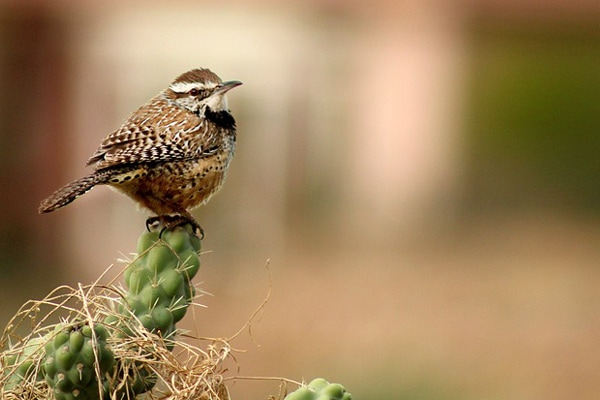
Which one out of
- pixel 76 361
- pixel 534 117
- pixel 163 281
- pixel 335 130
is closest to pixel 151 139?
pixel 163 281

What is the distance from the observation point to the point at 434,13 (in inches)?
834

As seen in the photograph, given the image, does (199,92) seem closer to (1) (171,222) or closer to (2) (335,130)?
(1) (171,222)

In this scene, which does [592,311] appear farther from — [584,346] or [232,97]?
[232,97]

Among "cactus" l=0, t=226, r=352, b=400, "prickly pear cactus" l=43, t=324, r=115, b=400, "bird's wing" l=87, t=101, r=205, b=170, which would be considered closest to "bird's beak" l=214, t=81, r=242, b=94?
"bird's wing" l=87, t=101, r=205, b=170

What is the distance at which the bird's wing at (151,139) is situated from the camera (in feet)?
16.1

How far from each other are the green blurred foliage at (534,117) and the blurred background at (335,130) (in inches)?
1.2

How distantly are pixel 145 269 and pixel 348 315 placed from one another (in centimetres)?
1142

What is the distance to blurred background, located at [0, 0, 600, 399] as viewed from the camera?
19.3 metres

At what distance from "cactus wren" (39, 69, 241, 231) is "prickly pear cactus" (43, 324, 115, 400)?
1069mm

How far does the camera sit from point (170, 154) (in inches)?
199

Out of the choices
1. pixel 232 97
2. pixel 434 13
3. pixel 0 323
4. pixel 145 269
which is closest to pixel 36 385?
pixel 145 269

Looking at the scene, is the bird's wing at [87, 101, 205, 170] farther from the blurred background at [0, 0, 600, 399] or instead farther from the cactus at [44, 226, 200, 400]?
the blurred background at [0, 0, 600, 399]

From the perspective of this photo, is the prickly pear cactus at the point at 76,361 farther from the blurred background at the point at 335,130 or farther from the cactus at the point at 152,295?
the blurred background at the point at 335,130

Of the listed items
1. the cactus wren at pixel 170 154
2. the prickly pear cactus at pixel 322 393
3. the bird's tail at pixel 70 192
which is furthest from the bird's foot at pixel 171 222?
the prickly pear cactus at pixel 322 393
